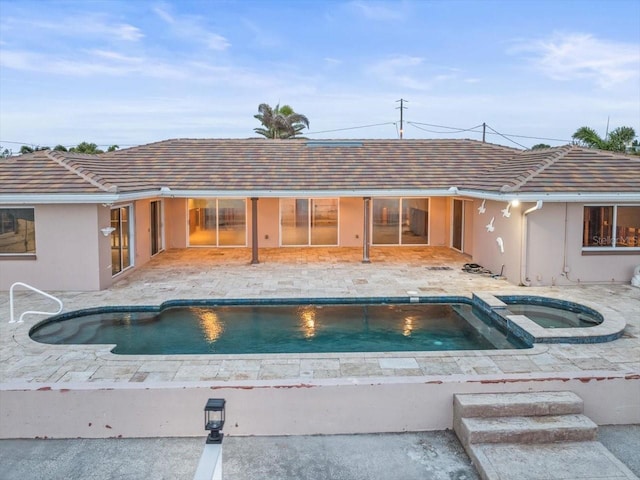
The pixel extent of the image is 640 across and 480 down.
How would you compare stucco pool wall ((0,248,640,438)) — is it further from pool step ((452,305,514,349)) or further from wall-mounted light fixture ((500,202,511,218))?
wall-mounted light fixture ((500,202,511,218))

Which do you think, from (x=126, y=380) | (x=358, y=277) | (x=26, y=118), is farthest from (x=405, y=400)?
(x=26, y=118)

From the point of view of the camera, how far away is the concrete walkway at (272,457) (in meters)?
5.47

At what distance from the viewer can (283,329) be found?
10.3m

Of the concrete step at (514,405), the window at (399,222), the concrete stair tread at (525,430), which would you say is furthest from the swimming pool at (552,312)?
the window at (399,222)

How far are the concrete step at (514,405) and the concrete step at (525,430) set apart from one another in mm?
106

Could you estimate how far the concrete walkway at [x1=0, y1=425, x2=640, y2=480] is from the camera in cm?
547

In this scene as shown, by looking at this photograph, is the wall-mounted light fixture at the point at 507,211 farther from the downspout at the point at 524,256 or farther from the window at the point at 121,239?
the window at the point at 121,239

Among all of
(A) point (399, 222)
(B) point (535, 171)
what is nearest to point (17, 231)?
(A) point (399, 222)

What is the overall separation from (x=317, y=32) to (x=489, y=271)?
15.9 m

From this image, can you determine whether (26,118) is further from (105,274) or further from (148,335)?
(148,335)

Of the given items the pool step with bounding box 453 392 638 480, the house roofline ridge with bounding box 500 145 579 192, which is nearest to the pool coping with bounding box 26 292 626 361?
the pool step with bounding box 453 392 638 480

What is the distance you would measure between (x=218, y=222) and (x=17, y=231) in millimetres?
8094

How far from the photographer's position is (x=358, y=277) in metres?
13.8

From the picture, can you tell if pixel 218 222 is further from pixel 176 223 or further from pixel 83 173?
pixel 83 173
